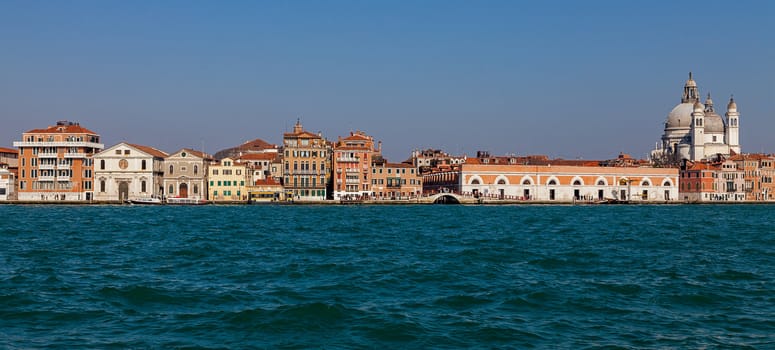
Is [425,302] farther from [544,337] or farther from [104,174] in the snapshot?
[104,174]

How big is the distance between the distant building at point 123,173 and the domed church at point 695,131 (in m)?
67.5

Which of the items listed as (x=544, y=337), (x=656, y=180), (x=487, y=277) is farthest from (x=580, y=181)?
(x=544, y=337)

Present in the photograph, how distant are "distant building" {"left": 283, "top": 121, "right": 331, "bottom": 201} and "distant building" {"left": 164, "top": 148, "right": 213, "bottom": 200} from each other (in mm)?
7594

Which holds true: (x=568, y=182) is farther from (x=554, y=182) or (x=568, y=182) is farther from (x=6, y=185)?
(x=6, y=185)

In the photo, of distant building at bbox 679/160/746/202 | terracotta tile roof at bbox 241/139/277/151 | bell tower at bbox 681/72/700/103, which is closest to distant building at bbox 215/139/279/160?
terracotta tile roof at bbox 241/139/277/151

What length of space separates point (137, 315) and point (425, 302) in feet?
15.6

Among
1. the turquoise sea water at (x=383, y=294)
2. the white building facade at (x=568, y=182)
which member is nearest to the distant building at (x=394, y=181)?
the white building facade at (x=568, y=182)

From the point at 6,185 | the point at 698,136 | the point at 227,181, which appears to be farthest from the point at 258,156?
the point at 698,136

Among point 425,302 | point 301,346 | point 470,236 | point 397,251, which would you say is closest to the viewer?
point 301,346

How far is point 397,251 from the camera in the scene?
24.5 m

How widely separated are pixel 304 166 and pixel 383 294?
2501 inches

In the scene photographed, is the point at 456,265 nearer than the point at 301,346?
No

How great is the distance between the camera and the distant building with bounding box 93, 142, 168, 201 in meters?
75.9

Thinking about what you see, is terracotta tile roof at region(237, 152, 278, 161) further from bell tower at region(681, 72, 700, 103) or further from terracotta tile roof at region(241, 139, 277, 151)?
bell tower at region(681, 72, 700, 103)
